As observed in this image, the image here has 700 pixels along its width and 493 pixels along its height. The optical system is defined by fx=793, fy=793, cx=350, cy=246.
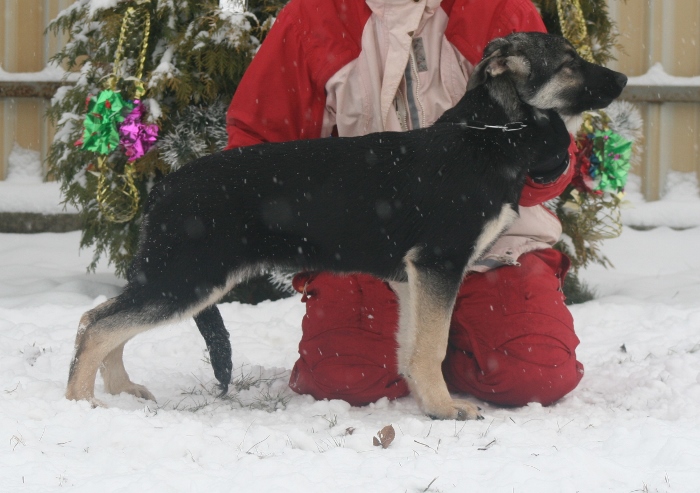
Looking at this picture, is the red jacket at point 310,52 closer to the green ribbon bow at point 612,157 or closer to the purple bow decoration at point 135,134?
the purple bow decoration at point 135,134

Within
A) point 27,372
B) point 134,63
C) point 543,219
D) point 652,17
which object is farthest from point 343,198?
point 652,17

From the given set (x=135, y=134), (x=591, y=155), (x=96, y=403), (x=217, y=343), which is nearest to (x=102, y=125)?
(x=135, y=134)

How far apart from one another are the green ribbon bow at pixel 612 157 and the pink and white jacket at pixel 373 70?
45.8 inches

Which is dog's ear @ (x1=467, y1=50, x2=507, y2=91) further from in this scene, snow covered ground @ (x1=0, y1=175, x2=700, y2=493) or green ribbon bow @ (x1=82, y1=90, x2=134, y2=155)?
green ribbon bow @ (x1=82, y1=90, x2=134, y2=155)

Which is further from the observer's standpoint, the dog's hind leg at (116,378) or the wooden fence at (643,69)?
the wooden fence at (643,69)

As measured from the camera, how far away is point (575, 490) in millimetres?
2107

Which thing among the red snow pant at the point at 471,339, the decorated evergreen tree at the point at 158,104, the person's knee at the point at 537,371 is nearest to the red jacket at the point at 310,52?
the red snow pant at the point at 471,339

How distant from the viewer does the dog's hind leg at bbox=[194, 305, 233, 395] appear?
3.22m

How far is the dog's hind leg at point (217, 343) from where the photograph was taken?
3223mm

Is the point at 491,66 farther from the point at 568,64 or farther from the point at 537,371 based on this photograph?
the point at 537,371

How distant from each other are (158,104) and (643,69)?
428 centimetres

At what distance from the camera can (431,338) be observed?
3029 mm

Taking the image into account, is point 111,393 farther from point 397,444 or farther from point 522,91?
point 522,91

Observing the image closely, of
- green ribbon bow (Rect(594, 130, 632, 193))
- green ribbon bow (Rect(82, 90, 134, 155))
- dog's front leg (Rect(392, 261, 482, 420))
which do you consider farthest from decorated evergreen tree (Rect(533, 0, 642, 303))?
green ribbon bow (Rect(82, 90, 134, 155))
